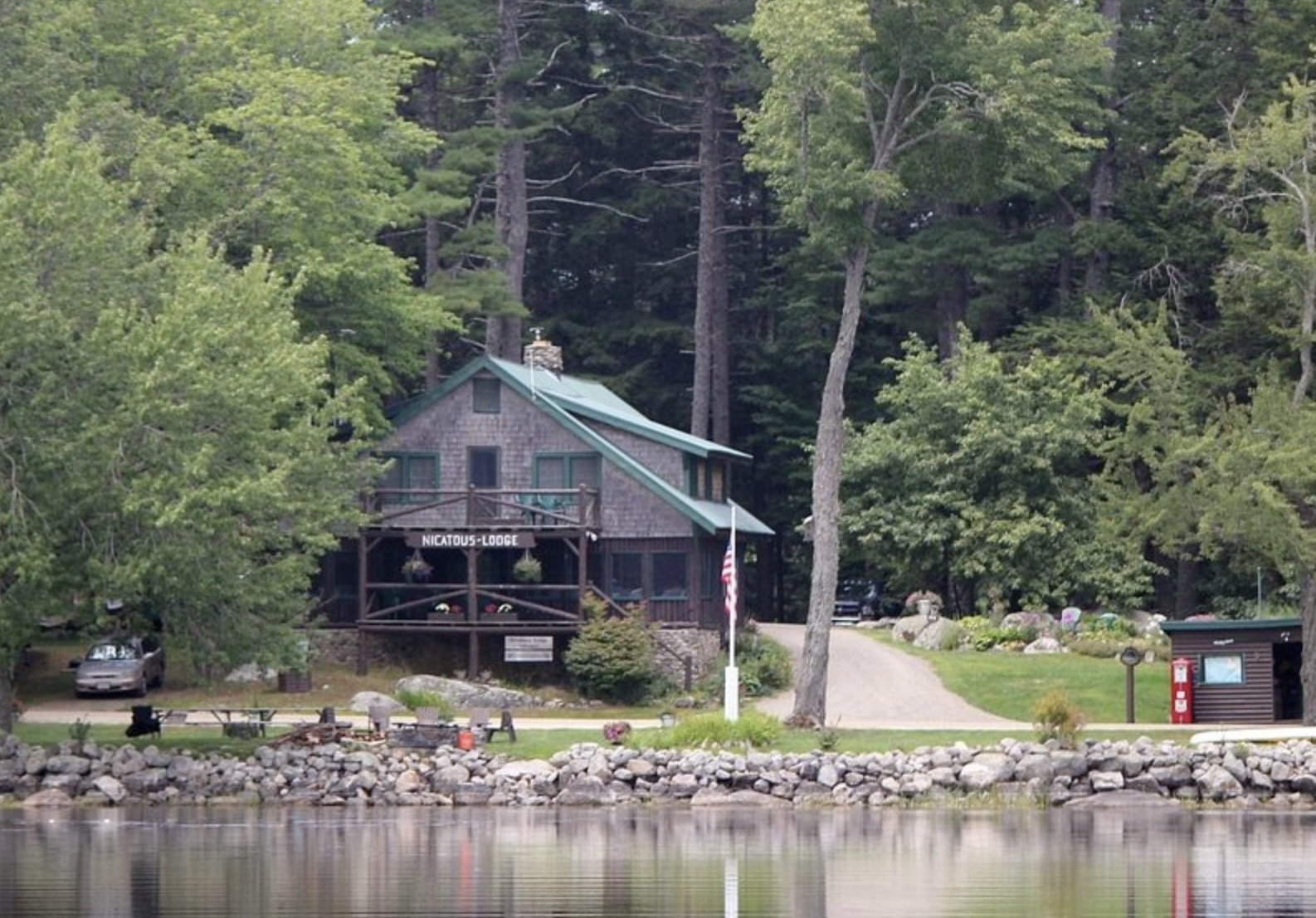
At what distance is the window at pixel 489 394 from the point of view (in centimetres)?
5809

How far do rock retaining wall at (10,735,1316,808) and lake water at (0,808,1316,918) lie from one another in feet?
4.04

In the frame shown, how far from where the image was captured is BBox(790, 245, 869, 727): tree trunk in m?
46.4

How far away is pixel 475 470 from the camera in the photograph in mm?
58156

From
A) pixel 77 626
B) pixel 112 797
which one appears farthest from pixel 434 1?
pixel 112 797

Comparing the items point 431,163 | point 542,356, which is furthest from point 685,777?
point 431,163

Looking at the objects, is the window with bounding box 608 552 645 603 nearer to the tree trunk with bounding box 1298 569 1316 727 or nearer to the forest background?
the forest background

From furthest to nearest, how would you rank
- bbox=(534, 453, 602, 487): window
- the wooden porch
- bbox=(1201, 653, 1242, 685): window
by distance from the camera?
bbox=(534, 453, 602, 487): window, the wooden porch, bbox=(1201, 653, 1242, 685): window

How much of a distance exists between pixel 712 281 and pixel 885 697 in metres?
23.6

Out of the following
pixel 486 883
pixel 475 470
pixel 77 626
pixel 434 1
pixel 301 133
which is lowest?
pixel 486 883

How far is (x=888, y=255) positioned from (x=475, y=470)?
54.3ft

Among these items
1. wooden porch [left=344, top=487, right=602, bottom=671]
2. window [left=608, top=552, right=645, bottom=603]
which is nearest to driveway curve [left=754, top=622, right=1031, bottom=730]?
window [left=608, top=552, right=645, bottom=603]

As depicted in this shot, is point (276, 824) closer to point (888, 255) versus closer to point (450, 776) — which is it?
point (450, 776)

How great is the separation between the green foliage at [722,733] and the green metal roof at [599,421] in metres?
13.5

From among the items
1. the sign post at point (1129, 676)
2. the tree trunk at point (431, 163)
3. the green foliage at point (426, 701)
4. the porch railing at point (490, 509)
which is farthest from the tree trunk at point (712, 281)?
the sign post at point (1129, 676)
